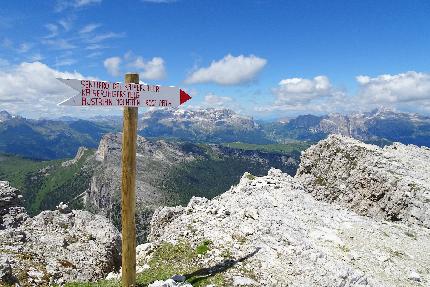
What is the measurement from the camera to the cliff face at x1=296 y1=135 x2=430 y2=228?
105ft

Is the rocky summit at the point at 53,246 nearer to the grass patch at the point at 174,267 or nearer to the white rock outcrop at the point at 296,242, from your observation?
the grass patch at the point at 174,267

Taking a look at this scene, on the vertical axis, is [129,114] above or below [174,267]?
above

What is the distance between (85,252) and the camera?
1220 inches

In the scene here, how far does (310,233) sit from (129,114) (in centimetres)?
1434

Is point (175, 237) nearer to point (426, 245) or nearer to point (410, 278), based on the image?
point (410, 278)

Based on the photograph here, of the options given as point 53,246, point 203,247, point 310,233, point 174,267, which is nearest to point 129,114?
point 174,267

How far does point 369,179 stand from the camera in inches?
1388

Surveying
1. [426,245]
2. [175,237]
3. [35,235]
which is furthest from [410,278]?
[35,235]

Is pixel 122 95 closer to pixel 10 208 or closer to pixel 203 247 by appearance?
pixel 203 247

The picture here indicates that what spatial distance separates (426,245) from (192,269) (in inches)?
689

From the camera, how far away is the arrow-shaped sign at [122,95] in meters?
15.0

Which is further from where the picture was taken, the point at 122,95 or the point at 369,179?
the point at 369,179

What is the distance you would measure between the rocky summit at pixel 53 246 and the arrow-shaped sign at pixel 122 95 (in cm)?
1089

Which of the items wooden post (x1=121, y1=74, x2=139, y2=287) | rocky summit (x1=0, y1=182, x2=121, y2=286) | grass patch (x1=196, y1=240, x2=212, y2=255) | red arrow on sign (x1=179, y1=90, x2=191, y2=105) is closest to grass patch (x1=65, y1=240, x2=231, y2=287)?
grass patch (x1=196, y1=240, x2=212, y2=255)
